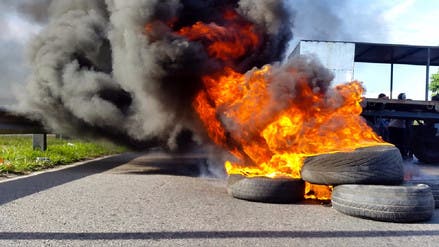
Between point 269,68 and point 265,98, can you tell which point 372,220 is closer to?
point 265,98

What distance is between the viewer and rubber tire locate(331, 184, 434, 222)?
5410 millimetres

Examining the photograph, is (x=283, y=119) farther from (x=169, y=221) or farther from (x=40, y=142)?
(x=40, y=142)

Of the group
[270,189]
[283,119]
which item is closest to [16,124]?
[283,119]

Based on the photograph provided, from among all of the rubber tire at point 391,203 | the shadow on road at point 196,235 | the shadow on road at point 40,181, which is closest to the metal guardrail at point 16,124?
the shadow on road at point 40,181

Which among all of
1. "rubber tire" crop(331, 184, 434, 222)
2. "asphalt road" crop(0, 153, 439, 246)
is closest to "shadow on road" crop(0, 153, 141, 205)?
"asphalt road" crop(0, 153, 439, 246)

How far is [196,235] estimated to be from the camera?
4.57 meters

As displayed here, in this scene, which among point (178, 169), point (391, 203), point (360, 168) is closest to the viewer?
point (391, 203)

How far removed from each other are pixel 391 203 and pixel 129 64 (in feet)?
18.3

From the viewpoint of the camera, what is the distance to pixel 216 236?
14.9 ft

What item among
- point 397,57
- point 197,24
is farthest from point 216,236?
point 397,57

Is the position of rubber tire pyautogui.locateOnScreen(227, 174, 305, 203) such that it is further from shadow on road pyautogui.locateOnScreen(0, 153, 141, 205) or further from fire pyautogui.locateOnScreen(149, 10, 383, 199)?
shadow on road pyautogui.locateOnScreen(0, 153, 141, 205)

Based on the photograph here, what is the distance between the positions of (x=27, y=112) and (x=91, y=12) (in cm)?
295

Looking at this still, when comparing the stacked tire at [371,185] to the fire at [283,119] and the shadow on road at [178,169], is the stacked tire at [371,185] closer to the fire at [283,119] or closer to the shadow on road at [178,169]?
the fire at [283,119]

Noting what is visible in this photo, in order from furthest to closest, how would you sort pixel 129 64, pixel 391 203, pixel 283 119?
pixel 129 64 < pixel 283 119 < pixel 391 203
